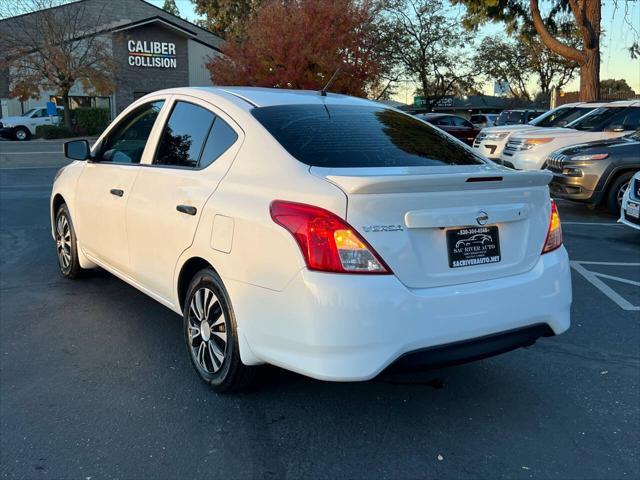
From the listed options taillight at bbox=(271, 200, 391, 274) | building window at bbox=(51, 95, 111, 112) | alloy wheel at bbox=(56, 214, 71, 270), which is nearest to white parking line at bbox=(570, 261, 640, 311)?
taillight at bbox=(271, 200, 391, 274)

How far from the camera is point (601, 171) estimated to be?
9.51 meters

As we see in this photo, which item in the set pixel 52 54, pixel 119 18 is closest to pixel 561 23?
pixel 52 54

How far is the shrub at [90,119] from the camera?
36.6 meters

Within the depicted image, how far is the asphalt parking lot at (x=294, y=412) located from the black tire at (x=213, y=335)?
4.9 inches

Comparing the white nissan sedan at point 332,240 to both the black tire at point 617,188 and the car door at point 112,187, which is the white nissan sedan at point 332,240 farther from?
the black tire at point 617,188

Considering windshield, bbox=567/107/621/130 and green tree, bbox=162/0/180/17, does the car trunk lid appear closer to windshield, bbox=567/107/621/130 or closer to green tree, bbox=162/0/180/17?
windshield, bbox=567/107/621/130

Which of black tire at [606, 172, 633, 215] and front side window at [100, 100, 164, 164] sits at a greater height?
front side window at [100, 100, 164, 164]

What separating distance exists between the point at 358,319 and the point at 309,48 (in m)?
21.4

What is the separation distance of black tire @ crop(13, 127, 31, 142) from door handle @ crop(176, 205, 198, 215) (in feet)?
106

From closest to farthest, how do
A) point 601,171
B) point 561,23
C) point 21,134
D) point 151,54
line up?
point 601,171 < point 561,23 < point 21,134 < point 151,54

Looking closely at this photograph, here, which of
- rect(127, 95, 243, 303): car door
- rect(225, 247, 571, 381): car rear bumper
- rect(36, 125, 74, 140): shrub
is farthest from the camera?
rect(36, 125, 74, 140): shrub

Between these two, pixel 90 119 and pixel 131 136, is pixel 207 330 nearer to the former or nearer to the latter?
pixel 131 136

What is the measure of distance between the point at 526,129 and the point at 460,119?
40.3ft

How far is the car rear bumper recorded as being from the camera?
2.73 m
